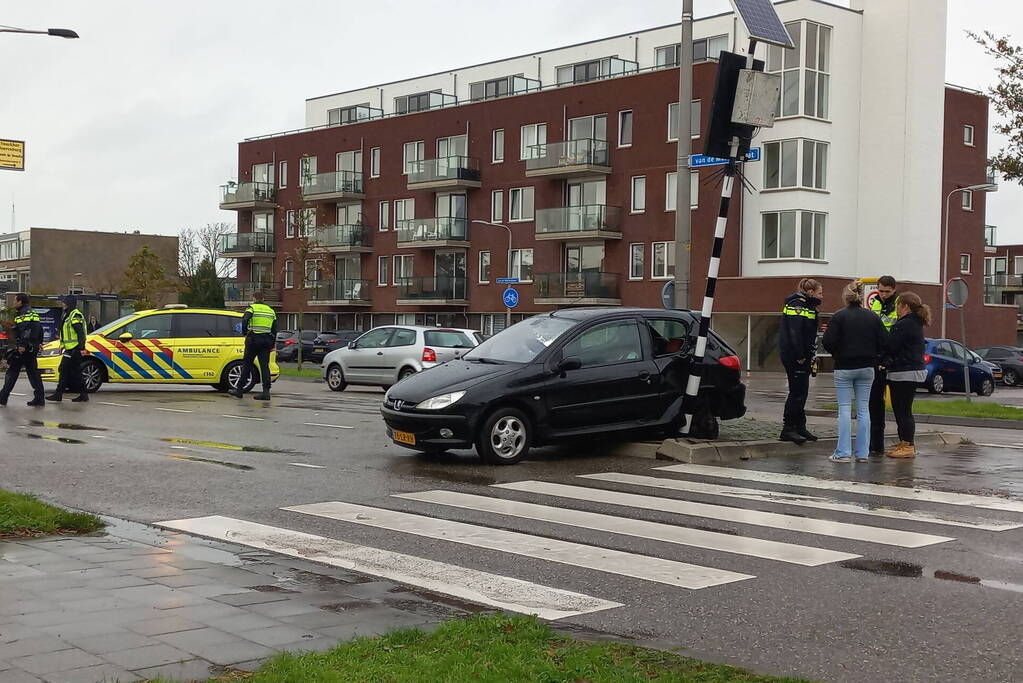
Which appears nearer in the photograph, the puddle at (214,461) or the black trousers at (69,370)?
the puddle at (214,461)

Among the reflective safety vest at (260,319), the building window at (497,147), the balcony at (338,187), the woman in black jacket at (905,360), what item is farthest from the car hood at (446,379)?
the balcony at (338,187)

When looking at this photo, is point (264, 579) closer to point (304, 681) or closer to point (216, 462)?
point (304, 681)

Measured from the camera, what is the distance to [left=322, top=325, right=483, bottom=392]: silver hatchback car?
1035 inches

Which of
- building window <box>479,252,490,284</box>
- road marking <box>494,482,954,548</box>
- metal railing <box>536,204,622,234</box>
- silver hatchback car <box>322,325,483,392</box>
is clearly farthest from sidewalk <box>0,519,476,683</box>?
building window <box>479,252,490,284</box>

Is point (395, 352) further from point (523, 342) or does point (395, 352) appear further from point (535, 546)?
point (535, 546)

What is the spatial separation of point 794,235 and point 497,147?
Result: 55.4 ft

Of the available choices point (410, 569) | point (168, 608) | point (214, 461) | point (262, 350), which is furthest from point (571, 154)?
point (168, 608)

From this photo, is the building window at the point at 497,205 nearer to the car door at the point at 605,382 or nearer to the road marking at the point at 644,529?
the car door at the point at 605,382

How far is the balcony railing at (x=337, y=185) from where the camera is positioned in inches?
2486

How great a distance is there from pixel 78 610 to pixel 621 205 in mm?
46569

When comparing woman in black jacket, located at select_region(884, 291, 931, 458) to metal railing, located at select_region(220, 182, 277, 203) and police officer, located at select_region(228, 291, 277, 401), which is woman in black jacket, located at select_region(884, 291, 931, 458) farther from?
metal railing, located at select_region(220, 182, 277, 203)

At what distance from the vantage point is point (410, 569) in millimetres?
6871

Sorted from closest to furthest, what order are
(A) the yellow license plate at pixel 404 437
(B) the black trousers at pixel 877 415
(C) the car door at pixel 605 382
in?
(A) the yellow license plate at pixel 404 437 → (C) the car door at pixel 605 382 → (B) the black trousers at pixel 877 415

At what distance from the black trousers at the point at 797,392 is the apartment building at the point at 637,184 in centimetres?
2781
